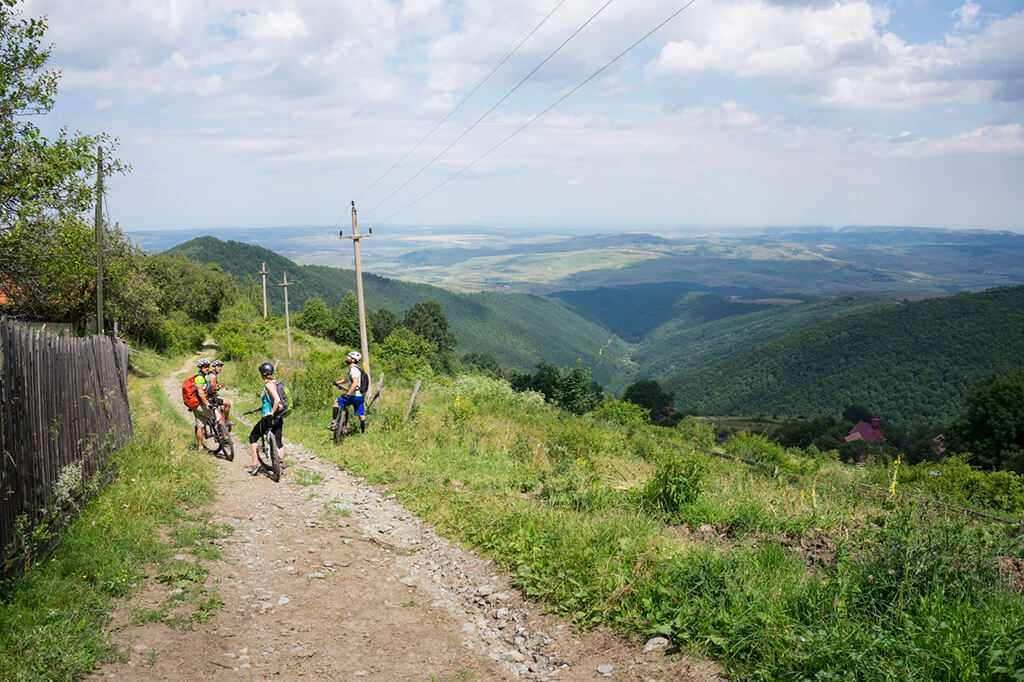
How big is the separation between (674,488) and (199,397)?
8.70m

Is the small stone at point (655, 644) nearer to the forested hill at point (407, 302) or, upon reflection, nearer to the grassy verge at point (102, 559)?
the grassy verge at point (102, 559)

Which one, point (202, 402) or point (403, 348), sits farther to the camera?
point (403, 348)

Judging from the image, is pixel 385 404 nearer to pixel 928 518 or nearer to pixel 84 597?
pixel 84 597

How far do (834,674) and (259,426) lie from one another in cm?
857

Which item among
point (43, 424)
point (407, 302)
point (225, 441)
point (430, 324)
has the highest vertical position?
point (43, 424)

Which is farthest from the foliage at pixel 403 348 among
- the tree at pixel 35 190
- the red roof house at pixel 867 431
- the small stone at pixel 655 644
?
the red roof house at pixel 867 431

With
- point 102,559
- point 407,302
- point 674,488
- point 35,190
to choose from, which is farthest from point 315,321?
point 407,302

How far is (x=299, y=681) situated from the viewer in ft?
13.5

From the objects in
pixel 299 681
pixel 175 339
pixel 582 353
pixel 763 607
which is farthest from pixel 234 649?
pixel 582 353

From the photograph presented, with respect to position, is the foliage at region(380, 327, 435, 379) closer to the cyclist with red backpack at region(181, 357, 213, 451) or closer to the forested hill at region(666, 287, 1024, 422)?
the cyclist with red backpack at region(181, 357, 213, 451)

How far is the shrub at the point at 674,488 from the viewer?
Answer: 677cm

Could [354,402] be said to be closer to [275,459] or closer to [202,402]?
[275,459]

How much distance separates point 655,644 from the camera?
4344 millimetres

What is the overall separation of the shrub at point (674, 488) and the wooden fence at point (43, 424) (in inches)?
236
